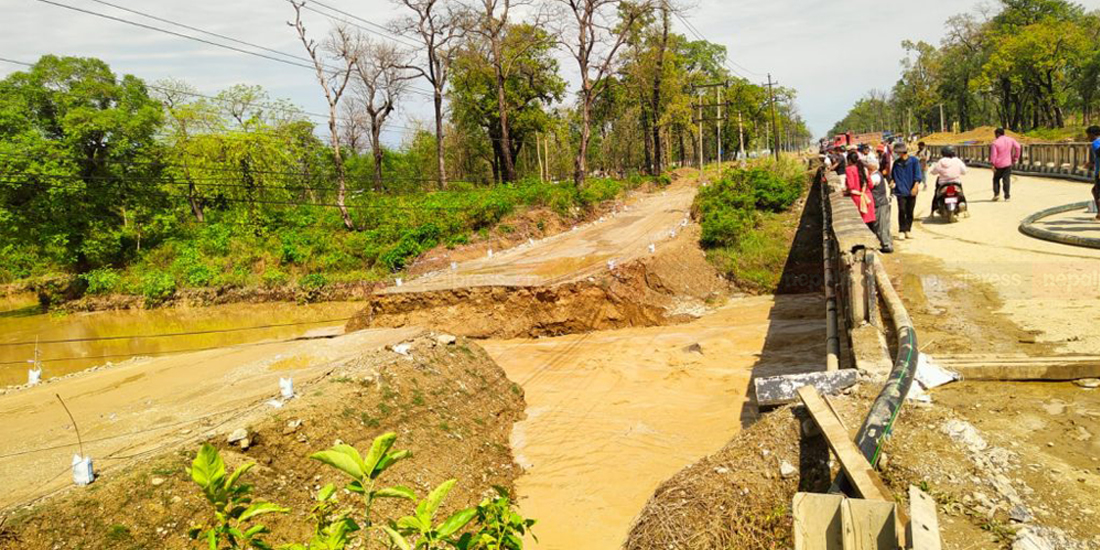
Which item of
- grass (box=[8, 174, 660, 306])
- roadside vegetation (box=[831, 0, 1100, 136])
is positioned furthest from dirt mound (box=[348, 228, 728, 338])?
roadside vegetation (box=[831, 0, 1100, 136])

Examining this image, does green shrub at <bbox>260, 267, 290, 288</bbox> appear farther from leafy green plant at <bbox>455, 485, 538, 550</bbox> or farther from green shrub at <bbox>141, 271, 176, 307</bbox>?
leafy green plant at <bbox>455, 485, 538, 550</bbox>

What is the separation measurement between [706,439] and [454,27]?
98.6ft

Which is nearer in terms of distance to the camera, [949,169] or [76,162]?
[949,169]

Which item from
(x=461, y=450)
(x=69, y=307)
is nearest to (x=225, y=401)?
(x=461, y=450)

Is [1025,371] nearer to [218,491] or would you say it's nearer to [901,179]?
[218,491]

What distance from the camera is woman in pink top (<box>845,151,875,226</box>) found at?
929 centimetres

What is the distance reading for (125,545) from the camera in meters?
5.22

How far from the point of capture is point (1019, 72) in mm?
47062

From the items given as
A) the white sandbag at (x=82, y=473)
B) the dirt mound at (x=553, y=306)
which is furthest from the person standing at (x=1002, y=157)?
the white sandbag at (x=82, y=473)

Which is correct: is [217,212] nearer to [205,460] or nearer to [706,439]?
[706,439]

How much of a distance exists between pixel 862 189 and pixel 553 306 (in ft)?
27.6

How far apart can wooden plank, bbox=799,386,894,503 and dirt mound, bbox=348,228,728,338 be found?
12.0m

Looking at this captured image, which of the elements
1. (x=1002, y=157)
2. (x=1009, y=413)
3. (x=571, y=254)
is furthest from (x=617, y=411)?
(x=571, y=254)

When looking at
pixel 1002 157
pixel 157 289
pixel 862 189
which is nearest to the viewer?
pixel 862 189
